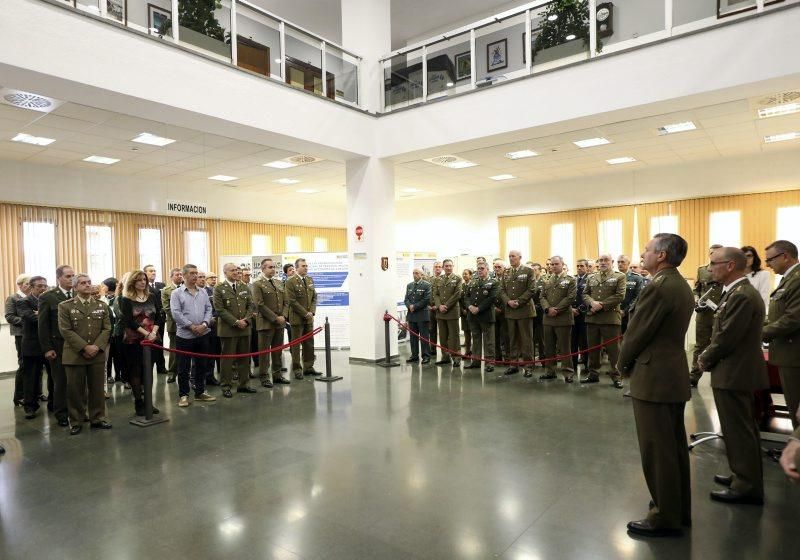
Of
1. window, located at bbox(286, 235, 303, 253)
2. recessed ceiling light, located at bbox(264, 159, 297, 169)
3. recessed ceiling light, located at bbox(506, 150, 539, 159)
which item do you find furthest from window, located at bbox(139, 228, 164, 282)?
recessed ceiling light, located at bbox(506, 150, 539, 159)

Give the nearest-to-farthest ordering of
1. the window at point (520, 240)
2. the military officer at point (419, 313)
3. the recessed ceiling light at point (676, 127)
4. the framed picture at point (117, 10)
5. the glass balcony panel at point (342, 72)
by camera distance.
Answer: the framed picture at point (117, 10) < the glass balcony panel at point (342, 72) < the recessed ceiling light at point (676, 127) < the military officer at point (419, 313) < the window at point (520, 240)

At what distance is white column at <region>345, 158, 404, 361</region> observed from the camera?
820 centimetres

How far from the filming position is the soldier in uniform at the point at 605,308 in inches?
247

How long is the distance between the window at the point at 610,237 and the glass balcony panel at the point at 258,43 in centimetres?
867

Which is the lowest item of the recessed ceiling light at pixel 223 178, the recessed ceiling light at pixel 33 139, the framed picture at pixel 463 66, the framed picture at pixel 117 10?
the recessed ceiling light at pixel 223 178

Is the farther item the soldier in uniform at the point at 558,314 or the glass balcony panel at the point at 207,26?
the soldier in uniform at the point at 558,314

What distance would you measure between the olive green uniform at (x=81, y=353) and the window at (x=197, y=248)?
7187 millimetres

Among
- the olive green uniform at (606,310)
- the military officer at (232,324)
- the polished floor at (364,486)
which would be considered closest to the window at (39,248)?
the polished floor at (364,486)

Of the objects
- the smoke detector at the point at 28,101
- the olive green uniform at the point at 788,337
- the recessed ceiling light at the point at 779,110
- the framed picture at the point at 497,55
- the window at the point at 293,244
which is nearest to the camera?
the olive green uniform at the point at 788,337

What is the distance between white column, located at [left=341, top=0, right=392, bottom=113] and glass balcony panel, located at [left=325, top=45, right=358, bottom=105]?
16 cm

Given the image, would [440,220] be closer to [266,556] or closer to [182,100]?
[182,100]

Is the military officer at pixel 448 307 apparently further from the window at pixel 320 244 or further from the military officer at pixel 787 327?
the window at pixel 320 244

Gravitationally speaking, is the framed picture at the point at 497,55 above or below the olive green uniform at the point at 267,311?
above

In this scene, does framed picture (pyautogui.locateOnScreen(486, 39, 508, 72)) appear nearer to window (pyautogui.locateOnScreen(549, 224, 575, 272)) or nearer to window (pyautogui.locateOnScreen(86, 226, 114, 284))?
window (pyautogui.locateOnScreen(549, 224, 575, 272))
